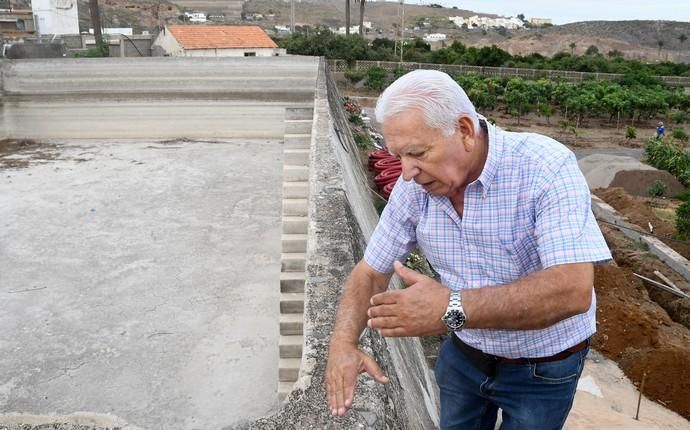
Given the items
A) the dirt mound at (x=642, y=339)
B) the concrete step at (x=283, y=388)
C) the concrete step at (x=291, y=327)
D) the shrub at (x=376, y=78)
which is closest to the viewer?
the concrete step at (x=283, y=388)

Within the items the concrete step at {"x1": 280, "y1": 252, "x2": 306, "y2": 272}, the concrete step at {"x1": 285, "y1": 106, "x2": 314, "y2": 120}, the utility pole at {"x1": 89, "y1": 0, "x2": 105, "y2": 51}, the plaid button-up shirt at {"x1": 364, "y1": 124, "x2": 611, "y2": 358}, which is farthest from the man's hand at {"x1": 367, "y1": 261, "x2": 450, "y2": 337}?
the utility pole at {"x1": 89, "y1": 0, "x2": 105, "y2": 51}

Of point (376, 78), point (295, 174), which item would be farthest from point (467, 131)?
point (376, 78)

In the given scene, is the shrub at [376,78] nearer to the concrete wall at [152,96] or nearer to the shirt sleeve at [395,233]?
the concrete wall at [152,96]

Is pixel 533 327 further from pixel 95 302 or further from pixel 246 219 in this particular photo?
→ pixel 246 219

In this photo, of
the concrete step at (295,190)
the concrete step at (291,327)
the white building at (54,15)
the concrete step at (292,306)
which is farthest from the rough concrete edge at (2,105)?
the white building at (54,15)

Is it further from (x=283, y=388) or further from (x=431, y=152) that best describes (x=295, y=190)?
(x=431, y=152)

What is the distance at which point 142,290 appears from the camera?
20.4 feet

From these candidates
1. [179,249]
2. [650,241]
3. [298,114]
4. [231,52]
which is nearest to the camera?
[179,249]

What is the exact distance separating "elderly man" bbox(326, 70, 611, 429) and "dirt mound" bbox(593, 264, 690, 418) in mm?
5823

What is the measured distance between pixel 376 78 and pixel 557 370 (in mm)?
31931

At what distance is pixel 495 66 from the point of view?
1500 inches

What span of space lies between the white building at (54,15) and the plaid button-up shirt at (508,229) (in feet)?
148

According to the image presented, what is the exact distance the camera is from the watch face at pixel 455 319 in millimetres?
1560

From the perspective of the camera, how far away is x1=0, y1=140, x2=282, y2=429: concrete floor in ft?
15.0
